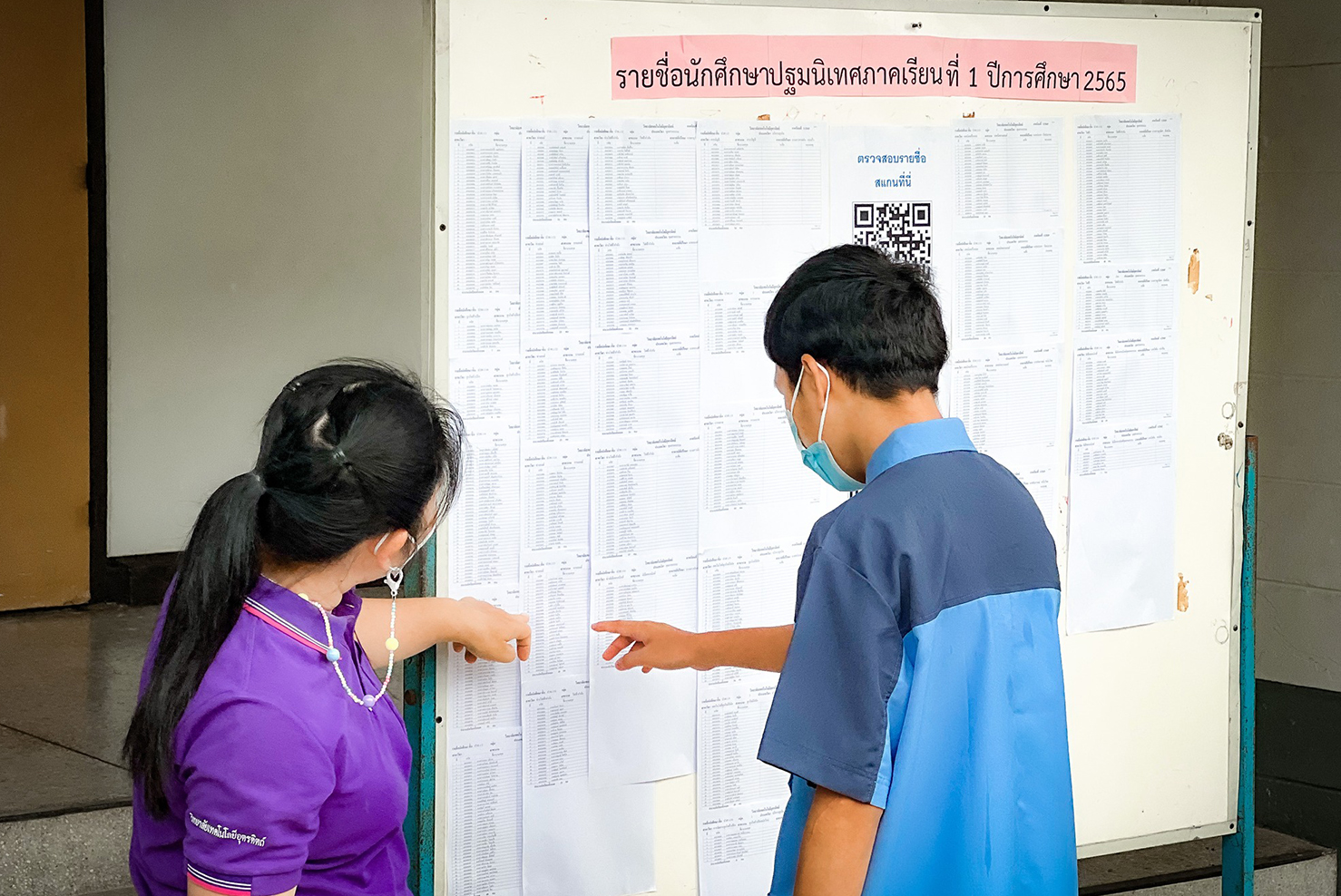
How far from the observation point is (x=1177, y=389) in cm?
218

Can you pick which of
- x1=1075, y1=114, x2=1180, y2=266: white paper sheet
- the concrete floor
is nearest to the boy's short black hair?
x1=1075, y1=114, x2=1180, y2=266: white paper sheet

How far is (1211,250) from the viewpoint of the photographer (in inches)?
85.8

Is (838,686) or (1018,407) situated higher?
(1018,407)

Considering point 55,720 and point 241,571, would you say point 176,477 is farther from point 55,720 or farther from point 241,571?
point 241,571

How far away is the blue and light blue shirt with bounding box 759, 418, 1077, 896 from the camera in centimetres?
120

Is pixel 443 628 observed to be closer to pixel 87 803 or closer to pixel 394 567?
pixel 394 567

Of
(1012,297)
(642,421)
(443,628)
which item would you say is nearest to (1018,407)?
(1012,297)

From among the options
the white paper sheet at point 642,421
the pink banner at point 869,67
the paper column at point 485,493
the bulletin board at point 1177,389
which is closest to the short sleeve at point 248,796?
the paper column at point 485,493

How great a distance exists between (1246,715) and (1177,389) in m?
0.56

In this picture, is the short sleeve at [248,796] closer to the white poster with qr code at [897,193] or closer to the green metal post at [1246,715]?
the white poster with qr code at [897,193]

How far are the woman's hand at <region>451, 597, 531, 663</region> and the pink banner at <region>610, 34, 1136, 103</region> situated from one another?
0.71m

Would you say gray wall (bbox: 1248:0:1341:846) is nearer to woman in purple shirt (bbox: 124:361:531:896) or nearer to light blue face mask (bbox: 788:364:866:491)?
light blue face mask (bbox: 788:364:866:491)

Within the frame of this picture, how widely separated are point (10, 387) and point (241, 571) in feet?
10.7

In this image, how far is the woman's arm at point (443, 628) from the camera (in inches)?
63.3
